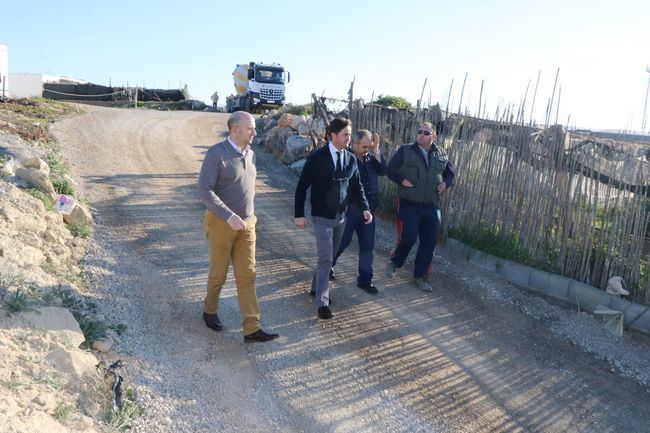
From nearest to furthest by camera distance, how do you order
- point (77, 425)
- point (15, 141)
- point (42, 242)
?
point (77, 425), point (42, 242), point (15, 141)

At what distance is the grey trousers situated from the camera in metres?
4.80

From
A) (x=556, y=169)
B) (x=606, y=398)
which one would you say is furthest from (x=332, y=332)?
(x=556, y=169)

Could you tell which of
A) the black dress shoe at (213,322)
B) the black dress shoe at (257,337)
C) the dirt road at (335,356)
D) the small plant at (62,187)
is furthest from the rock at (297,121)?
the black dress shoe at (257,337)

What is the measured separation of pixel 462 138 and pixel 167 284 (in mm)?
4067

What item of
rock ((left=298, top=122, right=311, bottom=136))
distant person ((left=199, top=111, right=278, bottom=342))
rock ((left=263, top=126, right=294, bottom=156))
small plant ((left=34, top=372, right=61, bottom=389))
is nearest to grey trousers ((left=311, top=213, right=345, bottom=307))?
distant person ((left=199, top=111, right=278, bottom=342))

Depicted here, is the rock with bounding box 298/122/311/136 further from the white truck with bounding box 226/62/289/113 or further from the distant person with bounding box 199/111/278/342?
the white truck with bounding box 226/62/289/113

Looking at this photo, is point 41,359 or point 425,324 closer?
point 41,359

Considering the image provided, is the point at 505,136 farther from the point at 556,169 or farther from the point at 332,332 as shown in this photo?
the point at 332,332

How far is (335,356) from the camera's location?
438 centimetres

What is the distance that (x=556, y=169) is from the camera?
Answer: 6.19 meters

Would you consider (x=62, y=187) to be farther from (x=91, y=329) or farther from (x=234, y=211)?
(x=234, y=211)

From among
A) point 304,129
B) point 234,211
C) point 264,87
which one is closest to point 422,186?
point 234,211

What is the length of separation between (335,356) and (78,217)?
139 inches

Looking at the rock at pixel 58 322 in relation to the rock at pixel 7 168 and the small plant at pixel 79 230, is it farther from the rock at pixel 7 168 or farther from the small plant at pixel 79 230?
the rock at pixel 7 168
